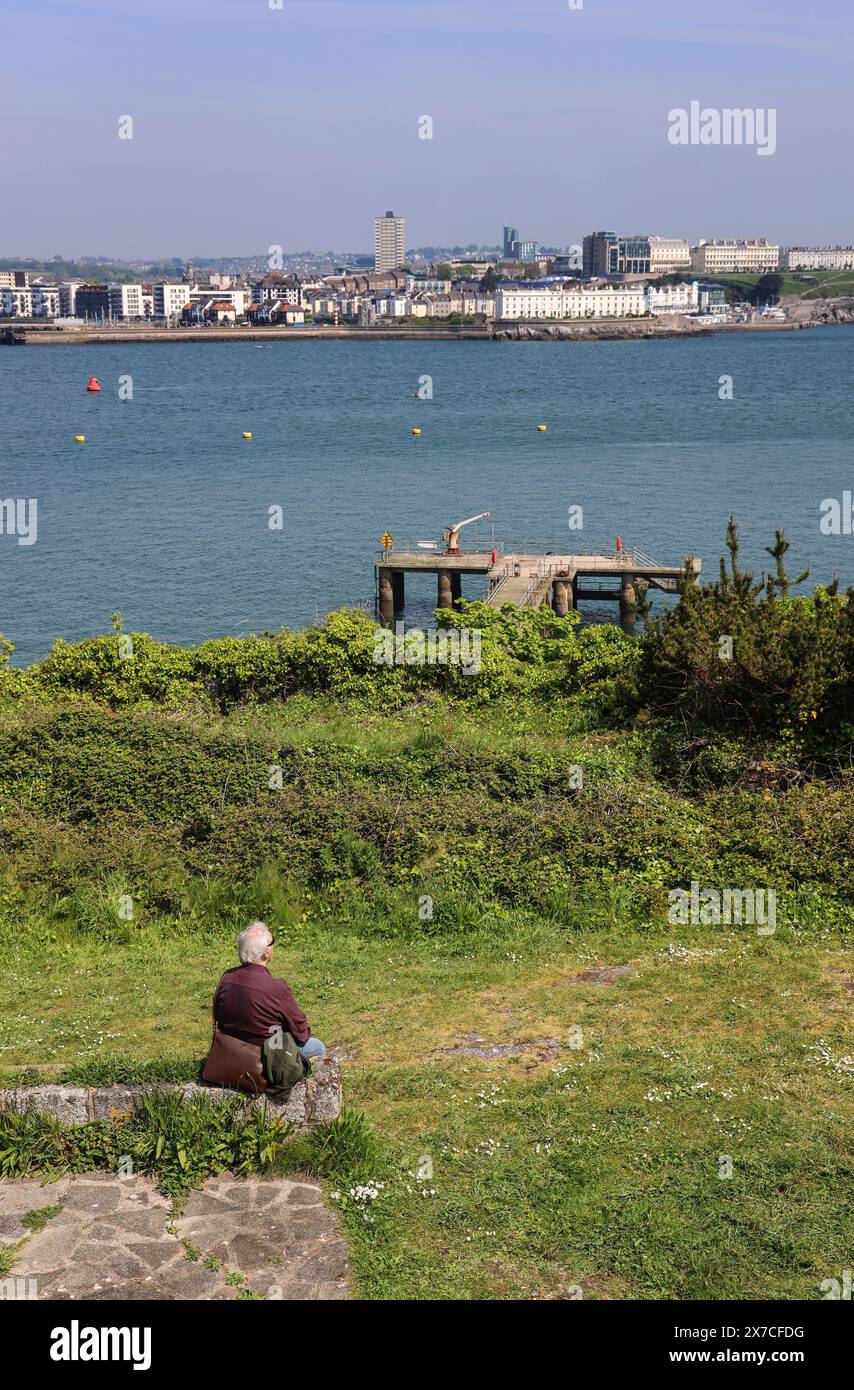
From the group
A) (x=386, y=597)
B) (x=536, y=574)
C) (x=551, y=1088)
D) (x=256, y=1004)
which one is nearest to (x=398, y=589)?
(x=386, y=597)

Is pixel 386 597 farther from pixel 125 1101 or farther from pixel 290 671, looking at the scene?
pixel 125 1101

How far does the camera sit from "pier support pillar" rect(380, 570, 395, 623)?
42312 mm

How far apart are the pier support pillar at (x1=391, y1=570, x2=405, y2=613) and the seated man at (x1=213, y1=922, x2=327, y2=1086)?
1346 inches

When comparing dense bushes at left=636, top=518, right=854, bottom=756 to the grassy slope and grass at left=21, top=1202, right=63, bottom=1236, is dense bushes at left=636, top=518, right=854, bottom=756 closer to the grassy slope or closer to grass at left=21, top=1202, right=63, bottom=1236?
the grassy slope

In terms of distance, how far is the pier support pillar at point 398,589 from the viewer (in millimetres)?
42969

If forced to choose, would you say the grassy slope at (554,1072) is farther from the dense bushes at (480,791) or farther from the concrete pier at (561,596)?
the concrete pier at (561,596)

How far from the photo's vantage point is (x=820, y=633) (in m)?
17.6

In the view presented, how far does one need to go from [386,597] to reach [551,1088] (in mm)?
33287

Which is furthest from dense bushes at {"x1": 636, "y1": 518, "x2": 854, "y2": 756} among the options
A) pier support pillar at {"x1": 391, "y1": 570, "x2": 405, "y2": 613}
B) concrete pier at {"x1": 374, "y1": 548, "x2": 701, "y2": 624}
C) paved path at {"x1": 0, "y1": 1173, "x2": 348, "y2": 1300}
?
pier support pillar at {"x1": 391, "y1": 570, "x2": 405, "y2": 613}

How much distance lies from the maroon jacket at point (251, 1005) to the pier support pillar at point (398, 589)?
112 feet

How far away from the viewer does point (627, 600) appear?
41500 millimetres

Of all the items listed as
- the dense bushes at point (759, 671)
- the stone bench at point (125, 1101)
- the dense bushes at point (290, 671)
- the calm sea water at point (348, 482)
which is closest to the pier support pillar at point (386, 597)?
the calm sea water at point (348, 482)

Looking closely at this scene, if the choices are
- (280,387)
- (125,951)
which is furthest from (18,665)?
(280,387)
